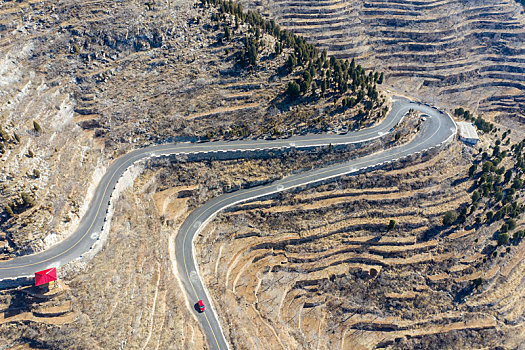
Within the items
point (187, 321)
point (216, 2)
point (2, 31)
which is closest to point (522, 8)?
point (216, 2)

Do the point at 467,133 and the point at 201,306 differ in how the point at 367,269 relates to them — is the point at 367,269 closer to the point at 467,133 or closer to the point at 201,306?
the point at 201,306

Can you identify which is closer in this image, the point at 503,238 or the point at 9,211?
the point at 9,211

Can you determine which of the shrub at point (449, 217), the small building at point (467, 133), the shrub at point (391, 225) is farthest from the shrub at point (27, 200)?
the small building at point (467, 133)

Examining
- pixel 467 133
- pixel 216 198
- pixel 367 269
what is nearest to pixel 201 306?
pixel 216 198

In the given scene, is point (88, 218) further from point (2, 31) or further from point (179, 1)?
point (179, 1)

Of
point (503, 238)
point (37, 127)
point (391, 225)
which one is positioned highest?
point (37, 127)

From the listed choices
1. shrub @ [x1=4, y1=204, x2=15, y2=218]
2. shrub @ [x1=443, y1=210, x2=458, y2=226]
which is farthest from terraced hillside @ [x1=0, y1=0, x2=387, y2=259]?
shrub @ [x1=443, y1=210, x2=458, y2=226]

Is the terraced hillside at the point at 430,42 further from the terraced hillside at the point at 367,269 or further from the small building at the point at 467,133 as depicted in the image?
the terraced hillside at the point at 367,269
